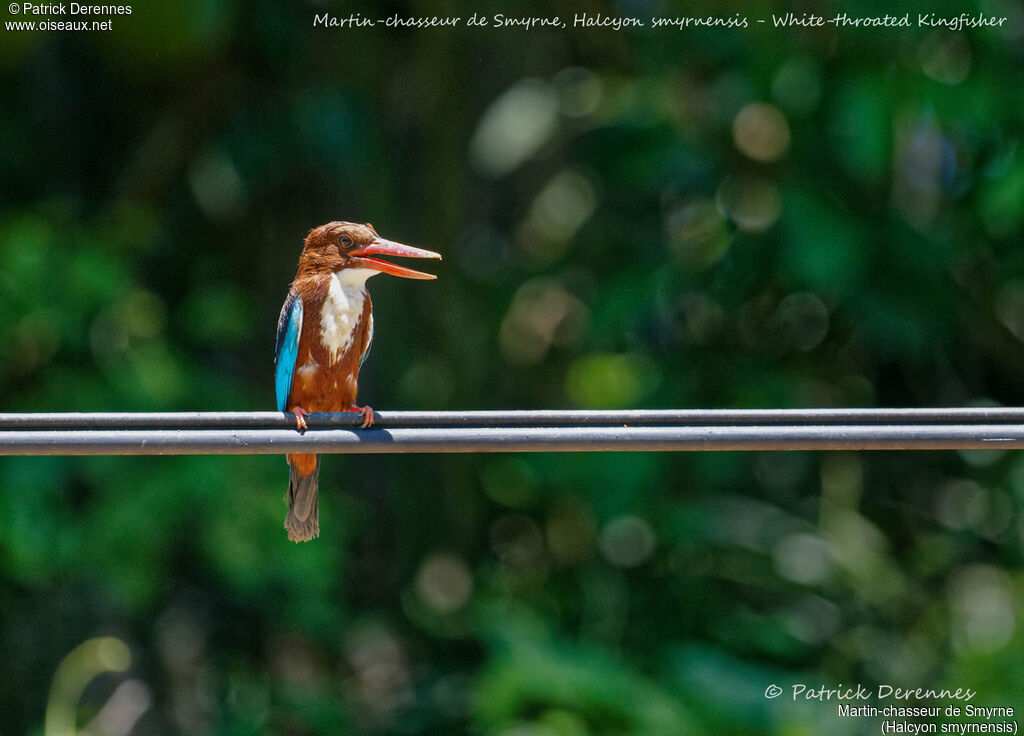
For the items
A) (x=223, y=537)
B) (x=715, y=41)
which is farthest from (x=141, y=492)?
(x=715, y=41)

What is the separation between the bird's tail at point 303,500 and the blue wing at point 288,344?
0.19 meters

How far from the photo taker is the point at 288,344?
320cm

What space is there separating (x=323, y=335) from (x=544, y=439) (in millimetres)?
1337

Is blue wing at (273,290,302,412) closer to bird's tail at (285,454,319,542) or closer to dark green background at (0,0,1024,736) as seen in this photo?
bird's tail at (285,454,319,542)

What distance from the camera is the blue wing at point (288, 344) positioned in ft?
10.5

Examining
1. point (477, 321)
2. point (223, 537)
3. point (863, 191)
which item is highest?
point (863, 191)

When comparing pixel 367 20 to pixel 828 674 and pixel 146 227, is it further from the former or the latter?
pixel 828 674

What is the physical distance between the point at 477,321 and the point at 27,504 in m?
2.18

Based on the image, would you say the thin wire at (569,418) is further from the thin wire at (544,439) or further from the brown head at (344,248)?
the brown head at (344,248)

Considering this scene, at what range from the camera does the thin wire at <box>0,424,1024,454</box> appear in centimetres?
194

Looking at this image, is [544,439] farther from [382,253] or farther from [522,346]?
[522,346]

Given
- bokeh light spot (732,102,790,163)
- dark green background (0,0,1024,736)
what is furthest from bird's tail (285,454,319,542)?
bokeh light spot (732,102,790,163)

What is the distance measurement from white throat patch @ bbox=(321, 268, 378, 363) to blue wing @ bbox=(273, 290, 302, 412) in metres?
0.08

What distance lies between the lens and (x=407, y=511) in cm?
564
